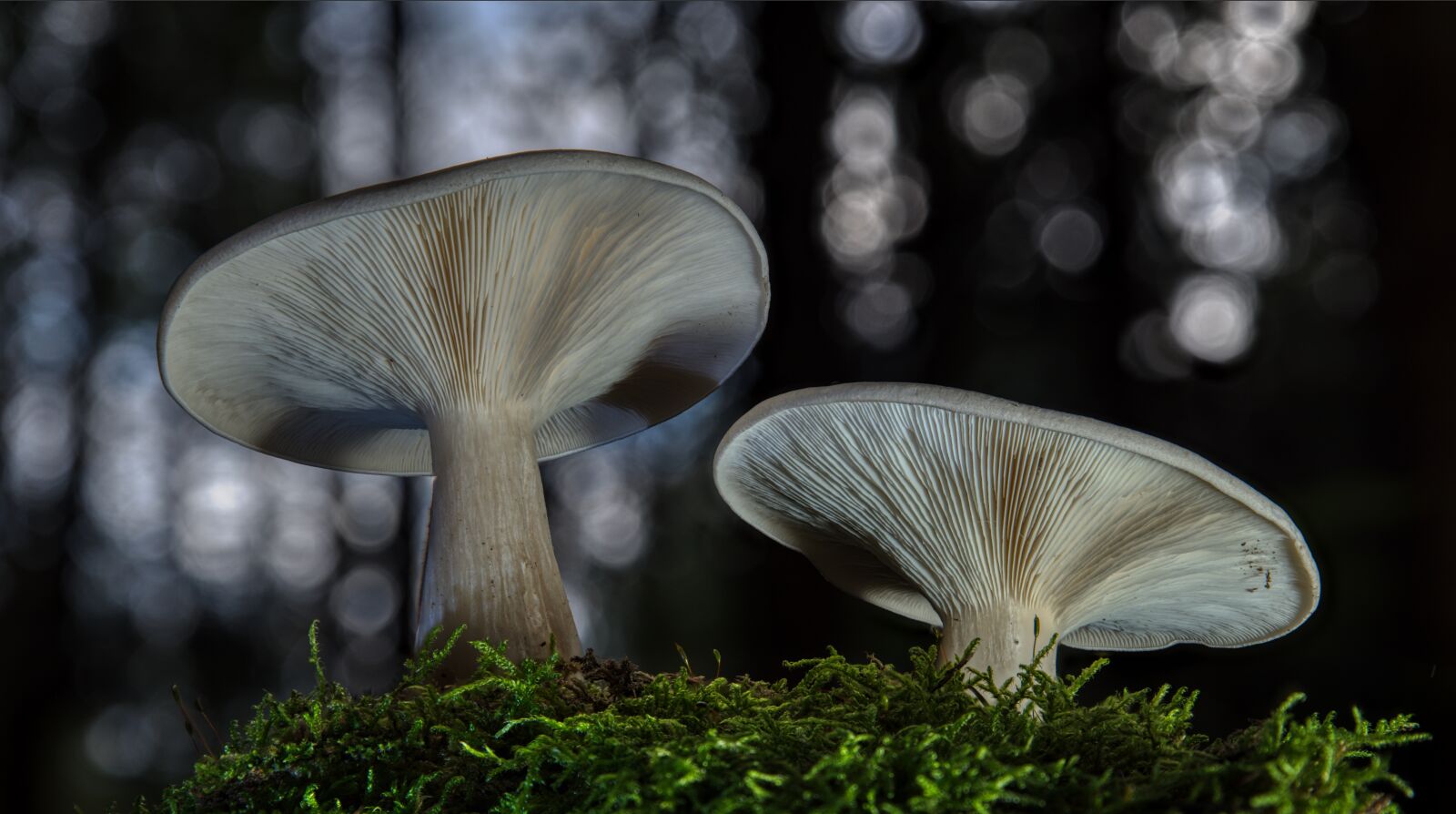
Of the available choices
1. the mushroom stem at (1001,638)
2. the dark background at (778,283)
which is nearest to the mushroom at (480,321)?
the mushroom stem at (1001,638)

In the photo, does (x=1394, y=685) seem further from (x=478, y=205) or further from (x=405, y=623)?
(x=405, y=623)

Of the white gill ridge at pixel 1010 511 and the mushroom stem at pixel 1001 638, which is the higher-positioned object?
the white gill ridge at pixel 1010 511

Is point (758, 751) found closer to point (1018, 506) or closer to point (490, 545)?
point (1018, 506)

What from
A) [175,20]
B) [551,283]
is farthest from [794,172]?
[175,20]

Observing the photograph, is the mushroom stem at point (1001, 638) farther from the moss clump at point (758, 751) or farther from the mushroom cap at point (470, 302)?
the mushroom cap at point (470, 302)

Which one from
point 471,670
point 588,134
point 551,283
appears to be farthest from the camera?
point 588,134

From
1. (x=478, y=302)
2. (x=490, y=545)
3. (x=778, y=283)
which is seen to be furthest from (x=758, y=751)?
(x=778, y=283)
